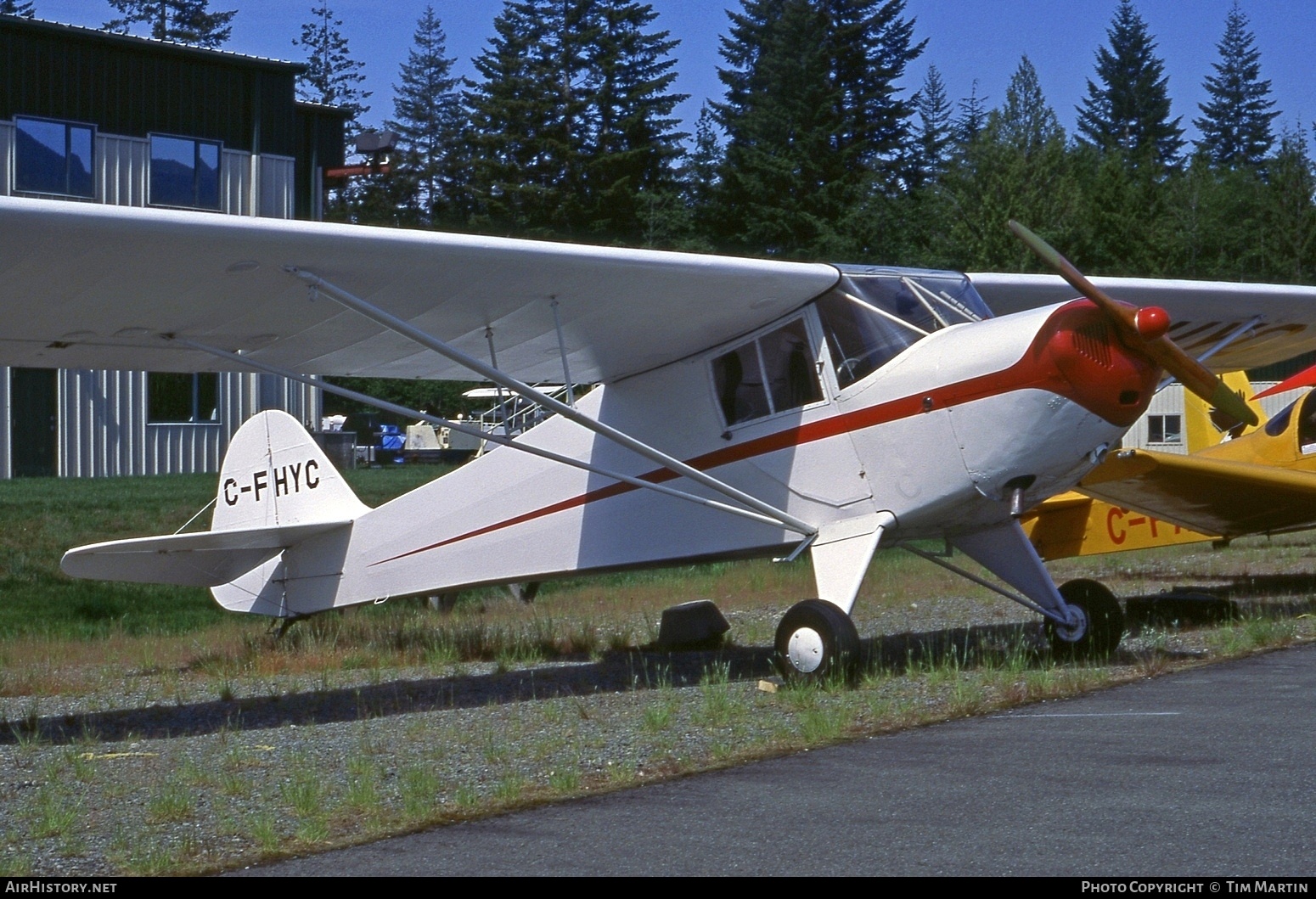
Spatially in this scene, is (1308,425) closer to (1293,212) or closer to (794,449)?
(794,449)

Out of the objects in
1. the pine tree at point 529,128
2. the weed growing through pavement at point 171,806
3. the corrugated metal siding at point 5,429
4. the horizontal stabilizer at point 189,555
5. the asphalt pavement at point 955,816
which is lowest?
the asphalt pavement at point 955,816

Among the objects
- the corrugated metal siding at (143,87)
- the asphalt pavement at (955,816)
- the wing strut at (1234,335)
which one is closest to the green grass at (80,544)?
the corrugated metal siding at (143,87)

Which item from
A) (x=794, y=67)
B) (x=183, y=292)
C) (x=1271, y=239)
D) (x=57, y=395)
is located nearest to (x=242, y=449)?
(x=183, y=292)

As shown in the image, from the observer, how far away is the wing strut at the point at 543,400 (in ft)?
25.6

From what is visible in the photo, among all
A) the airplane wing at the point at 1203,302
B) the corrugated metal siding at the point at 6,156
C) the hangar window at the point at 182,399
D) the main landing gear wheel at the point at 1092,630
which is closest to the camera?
the main landing gear wheel at the point at 1092,630

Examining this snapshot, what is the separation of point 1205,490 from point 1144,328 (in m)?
5.07

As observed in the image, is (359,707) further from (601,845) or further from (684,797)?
(601,845)

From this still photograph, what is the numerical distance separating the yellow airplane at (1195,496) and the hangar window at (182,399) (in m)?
20.7

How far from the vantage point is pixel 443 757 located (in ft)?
19.9

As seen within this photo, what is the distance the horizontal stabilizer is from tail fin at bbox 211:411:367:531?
173 millimetres

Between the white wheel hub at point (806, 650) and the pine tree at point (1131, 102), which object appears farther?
the pine tree at point (1131, 102)

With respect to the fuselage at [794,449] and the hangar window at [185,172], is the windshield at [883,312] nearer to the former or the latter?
the fuselage at [794,449]

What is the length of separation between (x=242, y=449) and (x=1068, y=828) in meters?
9.84

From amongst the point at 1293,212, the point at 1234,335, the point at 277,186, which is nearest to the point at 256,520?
the point at 1234,335
